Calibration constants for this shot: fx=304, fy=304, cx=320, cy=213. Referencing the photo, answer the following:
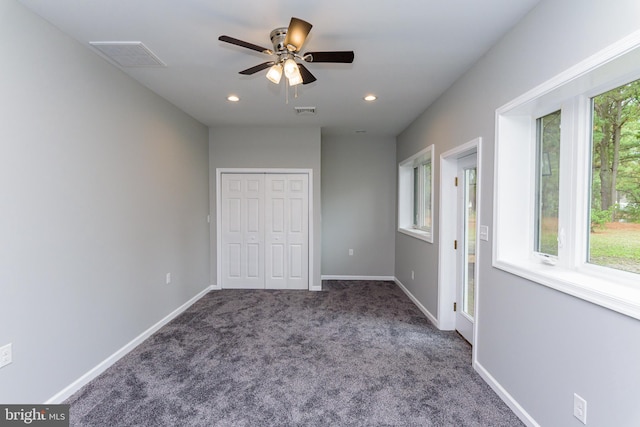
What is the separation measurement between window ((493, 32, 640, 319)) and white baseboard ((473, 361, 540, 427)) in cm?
86

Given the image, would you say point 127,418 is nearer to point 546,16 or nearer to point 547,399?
point 547,399

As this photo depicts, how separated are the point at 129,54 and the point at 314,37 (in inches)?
59.1

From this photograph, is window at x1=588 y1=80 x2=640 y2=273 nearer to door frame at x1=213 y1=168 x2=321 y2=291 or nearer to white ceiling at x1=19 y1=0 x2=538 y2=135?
white ceiling at x1=19 y1=0 x2=538 y2=135

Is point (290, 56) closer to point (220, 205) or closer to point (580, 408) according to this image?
point (580, 408)

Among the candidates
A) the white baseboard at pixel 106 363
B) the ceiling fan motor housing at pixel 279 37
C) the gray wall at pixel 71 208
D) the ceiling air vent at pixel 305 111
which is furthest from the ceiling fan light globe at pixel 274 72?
the white baseboard at pixel 106 363

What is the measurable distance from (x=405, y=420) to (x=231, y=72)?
305cm

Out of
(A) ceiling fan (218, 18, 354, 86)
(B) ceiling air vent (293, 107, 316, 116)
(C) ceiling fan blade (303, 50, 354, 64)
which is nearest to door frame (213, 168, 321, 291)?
(B) ceiling air vent (293, 107, 316, 116)

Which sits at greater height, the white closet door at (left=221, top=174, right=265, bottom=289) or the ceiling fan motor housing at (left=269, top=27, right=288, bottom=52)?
the ceiling fan motor housing at (left=269, top=27, right=288, bottom=52)

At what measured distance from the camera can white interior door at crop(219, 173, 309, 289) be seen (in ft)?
16.0

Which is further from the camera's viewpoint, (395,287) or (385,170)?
(385,170)

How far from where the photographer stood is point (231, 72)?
2.76 metres

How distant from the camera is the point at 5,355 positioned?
1756 mm

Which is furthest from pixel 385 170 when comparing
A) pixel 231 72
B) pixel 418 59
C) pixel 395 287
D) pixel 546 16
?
pixel 546 16

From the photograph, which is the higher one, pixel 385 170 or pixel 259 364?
pixel 385 170
